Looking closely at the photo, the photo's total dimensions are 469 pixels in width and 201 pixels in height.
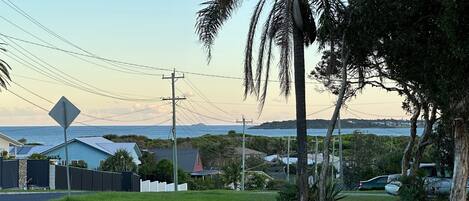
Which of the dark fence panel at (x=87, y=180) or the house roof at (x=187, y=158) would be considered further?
the house roof at (x=187, y=158)

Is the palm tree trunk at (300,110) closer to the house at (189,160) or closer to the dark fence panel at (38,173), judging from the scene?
the dark fence panel at (38,173)

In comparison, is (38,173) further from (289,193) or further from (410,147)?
(289,193)

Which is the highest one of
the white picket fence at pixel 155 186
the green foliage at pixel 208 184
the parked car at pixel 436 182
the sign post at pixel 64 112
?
the sign post at pixel 64 112

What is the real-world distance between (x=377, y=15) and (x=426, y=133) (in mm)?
8791

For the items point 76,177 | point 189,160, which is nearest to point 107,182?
point 76,177

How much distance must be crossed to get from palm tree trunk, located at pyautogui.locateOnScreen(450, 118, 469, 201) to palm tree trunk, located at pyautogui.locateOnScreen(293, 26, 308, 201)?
13.6 ft

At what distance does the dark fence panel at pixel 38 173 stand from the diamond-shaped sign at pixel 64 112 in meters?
21.3

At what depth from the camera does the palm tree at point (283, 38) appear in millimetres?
16547

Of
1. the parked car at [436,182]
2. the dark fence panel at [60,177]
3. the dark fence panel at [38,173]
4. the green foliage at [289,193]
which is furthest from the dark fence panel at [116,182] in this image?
the green foliage at [289,193]

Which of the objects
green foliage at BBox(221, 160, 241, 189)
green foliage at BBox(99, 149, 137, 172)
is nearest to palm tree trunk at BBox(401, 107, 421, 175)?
green foliage at BBox(99, 149, 137, 172)

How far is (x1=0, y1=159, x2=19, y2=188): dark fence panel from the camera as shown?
34.4m

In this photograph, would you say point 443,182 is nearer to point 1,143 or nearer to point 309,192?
point 309,192

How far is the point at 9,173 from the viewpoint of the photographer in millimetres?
34938

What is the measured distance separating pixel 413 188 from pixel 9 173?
78.3 ft
